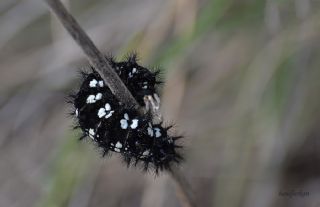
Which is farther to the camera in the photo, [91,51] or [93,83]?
[93,83]

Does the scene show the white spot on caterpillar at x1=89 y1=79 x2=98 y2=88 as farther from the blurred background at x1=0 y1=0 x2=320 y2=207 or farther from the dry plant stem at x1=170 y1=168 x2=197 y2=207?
the blurred background at x1=0 y1=0 x2=320 y2=207

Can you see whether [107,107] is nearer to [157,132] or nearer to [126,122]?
[126,122]

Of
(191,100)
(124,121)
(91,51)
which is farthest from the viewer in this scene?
(191,100)

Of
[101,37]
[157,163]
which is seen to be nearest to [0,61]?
[101,37]

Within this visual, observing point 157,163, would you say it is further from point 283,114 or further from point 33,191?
point 33,191

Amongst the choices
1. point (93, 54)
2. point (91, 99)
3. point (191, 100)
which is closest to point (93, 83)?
point (91, 99)

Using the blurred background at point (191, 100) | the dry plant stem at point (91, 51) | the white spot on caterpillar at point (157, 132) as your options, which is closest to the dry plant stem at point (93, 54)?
the dry plant stem at point (91, 51)

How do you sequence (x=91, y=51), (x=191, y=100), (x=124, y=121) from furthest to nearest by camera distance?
(x=191, y=100), (x=124, y=121), (x=91, y=51)
